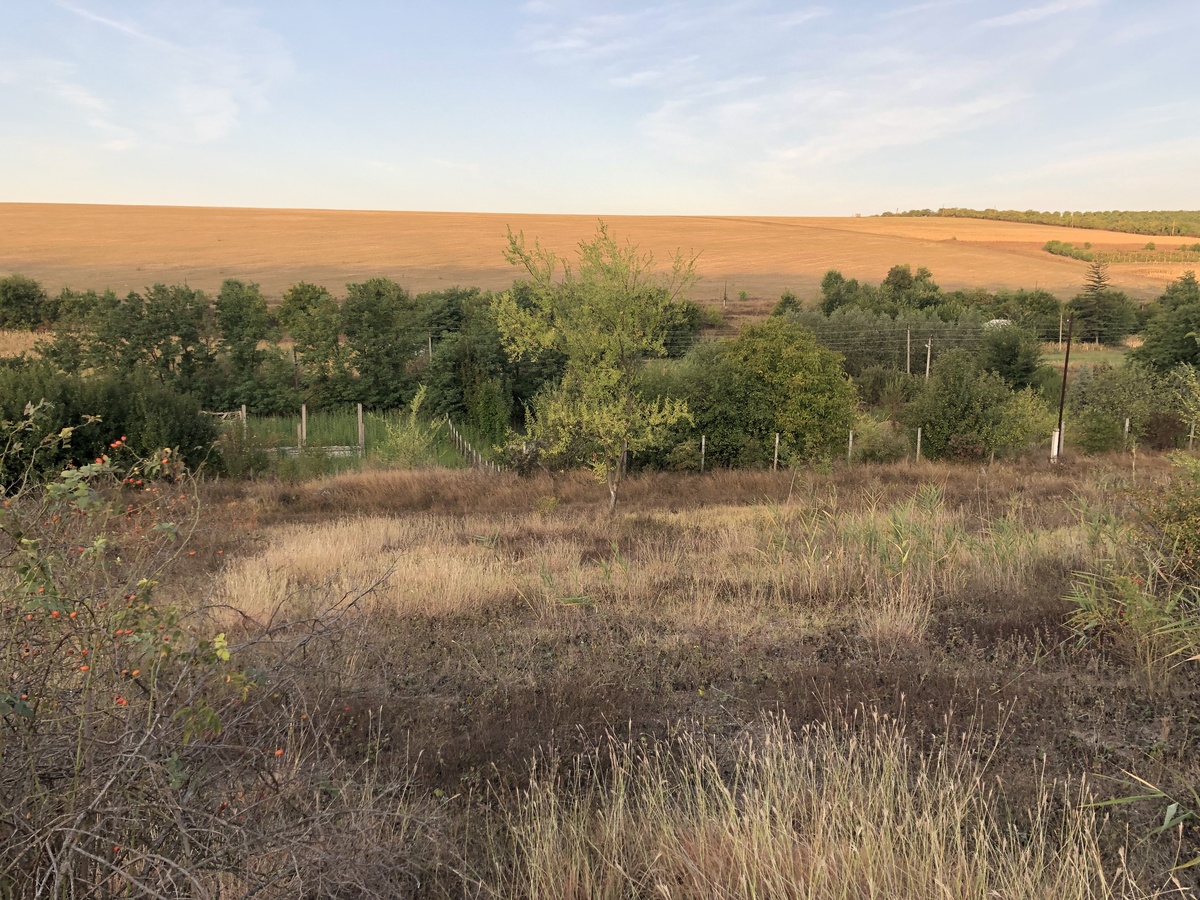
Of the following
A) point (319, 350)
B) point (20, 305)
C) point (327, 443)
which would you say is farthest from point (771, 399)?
point (20, 305)

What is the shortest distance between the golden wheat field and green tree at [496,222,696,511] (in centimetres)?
3287

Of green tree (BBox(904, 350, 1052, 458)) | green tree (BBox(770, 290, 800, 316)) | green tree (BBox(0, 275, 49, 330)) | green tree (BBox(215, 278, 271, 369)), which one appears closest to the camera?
green tree (BBox(904, 350, 1052, 458))

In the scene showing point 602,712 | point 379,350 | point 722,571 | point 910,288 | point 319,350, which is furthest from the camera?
point 910,288

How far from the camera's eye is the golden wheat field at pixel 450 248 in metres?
50.1

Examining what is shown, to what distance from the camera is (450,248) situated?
2392 inches

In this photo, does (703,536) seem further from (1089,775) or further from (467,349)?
(467,349)

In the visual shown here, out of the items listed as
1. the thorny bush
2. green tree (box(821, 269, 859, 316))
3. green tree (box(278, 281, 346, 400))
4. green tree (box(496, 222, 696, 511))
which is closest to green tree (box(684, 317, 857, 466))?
green tree (box(496, 222, 696, 511))

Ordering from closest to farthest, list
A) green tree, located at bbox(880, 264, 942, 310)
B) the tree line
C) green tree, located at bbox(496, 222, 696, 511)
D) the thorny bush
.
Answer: the thorny bush < green tree, located at bbox(496, 222, 696, 511) < the tree line < green tree, located at bbox(880, 264, 942, 310)

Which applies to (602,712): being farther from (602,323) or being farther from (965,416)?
(965,416)

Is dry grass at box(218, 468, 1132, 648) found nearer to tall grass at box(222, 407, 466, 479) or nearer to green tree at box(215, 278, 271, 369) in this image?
tall grass at box(222, 407, 466, 479)

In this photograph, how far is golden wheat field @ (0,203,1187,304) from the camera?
5009cm

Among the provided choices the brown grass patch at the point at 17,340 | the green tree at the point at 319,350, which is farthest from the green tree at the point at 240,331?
the brown grass patch at the point at 17,340

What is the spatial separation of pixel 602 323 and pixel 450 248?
52.6 m

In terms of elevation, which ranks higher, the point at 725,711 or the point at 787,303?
the point at 787,303
